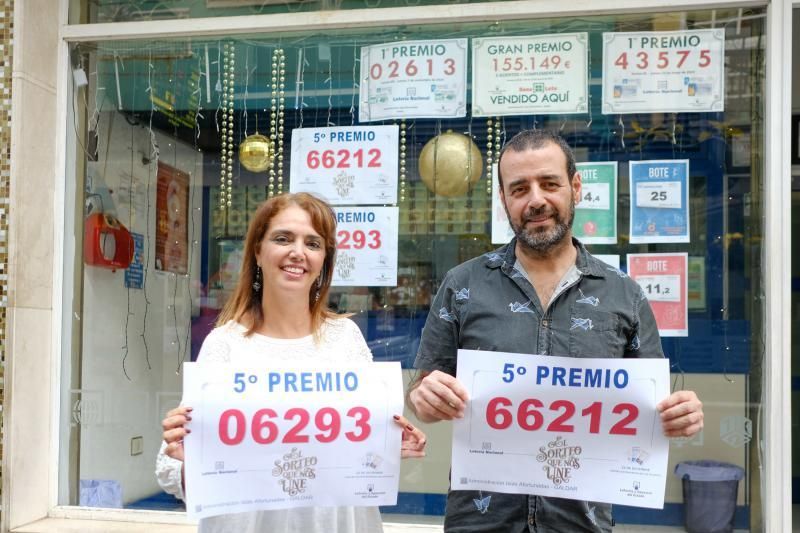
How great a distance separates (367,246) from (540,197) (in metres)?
2.34

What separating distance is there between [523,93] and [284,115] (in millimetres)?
1325

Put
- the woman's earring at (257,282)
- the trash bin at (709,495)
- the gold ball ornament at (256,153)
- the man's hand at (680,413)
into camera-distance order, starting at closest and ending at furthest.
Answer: the man's hand at (680,413), the woman's earring at (257,282), the trash bin at (709,495), the gold ball ornament at (256,153)

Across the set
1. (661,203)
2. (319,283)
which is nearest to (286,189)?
(661,203)

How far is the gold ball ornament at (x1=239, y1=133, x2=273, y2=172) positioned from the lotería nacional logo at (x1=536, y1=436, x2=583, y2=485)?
2.88 metres

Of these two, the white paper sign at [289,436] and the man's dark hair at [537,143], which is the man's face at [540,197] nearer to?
the man's dark hair at [537,143]

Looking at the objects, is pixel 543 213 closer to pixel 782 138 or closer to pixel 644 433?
pixel 644 433

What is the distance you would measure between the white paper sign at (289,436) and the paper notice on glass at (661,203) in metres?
2.36

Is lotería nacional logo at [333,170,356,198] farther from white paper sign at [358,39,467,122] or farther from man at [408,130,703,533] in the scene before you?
man at [408,130,703,533]

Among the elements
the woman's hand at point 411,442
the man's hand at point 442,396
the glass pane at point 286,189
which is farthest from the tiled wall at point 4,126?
the man's hand at point 442,396

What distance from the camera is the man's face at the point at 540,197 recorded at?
238cm

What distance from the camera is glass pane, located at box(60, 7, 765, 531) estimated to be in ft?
14.2

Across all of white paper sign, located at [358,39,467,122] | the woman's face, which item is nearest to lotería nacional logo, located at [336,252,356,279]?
white paper sign, located at [358,39,467,122]

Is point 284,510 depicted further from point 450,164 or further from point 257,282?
point 450,164

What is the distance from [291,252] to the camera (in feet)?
8.33
